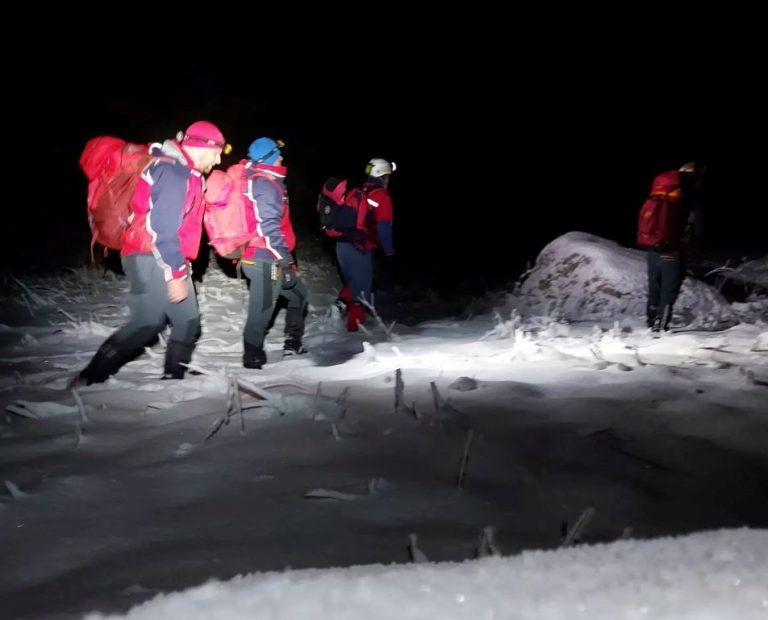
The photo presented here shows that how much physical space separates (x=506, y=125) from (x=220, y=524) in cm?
3558

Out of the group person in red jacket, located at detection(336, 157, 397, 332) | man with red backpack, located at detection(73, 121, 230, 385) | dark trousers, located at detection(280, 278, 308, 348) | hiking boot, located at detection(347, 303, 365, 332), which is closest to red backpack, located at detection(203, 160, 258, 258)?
man with red backpack, located at detection(73, 121, 230, 385)

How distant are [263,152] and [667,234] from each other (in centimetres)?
427

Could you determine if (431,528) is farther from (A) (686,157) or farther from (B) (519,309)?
(A) (686,157)

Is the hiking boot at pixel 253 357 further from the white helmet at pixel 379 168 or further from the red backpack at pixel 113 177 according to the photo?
the white helmet at pixel 379 168

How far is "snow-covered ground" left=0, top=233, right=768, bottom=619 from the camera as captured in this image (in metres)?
1.65

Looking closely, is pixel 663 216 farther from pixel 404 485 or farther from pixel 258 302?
pixel 404 485

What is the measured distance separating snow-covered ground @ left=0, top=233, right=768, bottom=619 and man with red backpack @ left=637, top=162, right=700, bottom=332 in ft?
3.72

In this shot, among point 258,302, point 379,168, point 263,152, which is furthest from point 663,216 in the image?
point 258,302

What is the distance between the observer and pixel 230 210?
20.5ft

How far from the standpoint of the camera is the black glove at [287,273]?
21.0 feet

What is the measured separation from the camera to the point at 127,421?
14.2 ft

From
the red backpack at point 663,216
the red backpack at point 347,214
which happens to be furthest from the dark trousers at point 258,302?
the red backpack at point 663,216

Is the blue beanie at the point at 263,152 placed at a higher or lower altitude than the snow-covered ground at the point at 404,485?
higher

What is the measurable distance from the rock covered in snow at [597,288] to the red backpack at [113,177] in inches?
219
